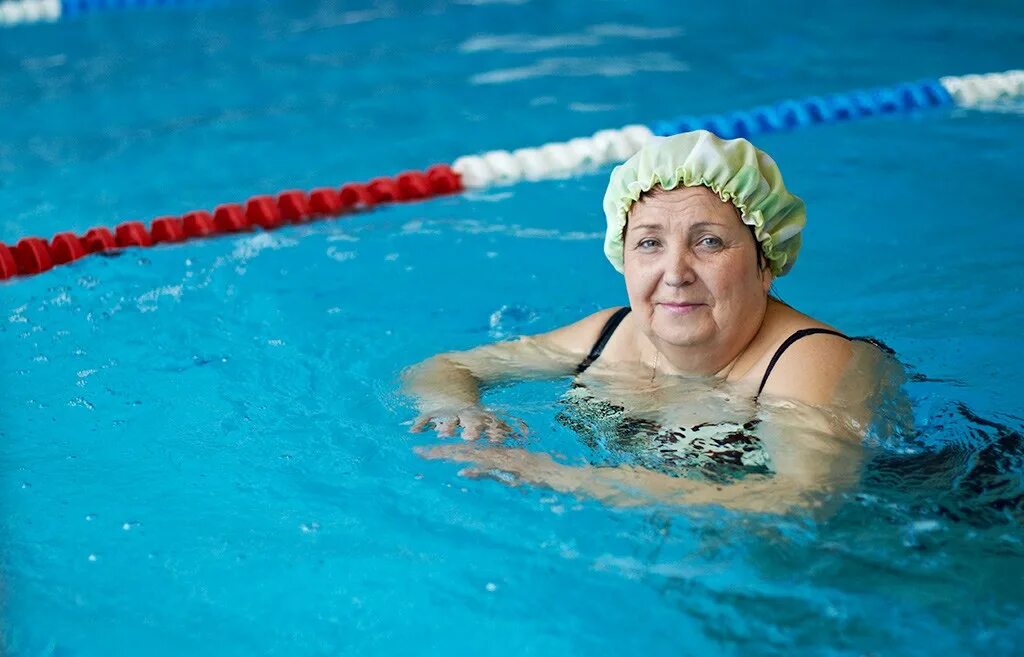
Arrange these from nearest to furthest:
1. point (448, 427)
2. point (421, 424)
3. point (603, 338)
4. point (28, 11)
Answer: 1. point (448, 427)
2. point (421, 424)
3. point (603, 338)
4. point (28, 11)

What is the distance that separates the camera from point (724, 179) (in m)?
3.33

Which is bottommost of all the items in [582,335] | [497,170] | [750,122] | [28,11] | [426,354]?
[426,354]

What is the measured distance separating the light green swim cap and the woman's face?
0.04 m

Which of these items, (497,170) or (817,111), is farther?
(817,111)

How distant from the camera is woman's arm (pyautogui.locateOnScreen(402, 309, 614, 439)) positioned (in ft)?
12.8

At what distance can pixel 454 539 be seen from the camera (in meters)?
3.43

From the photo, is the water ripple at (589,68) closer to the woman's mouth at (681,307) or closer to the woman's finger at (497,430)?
the woman's finger at (497,430)

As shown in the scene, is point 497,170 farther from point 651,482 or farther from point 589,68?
point 651,482

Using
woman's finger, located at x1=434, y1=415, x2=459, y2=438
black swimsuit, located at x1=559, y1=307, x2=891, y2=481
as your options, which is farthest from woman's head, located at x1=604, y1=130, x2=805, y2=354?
woman's finger, located at x1=434, y1=415, x2=459, y2=438

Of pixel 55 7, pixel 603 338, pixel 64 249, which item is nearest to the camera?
pixel 603 338

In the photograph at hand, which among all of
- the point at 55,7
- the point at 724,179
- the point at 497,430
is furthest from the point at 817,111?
the point at 55,7

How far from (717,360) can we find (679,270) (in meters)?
0.38

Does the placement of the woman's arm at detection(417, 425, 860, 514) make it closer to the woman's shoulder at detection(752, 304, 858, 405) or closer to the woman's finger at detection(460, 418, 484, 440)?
the woman's finger at detection(460, 418, 484, 440)

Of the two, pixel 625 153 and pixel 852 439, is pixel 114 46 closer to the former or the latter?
pixel 625 153
